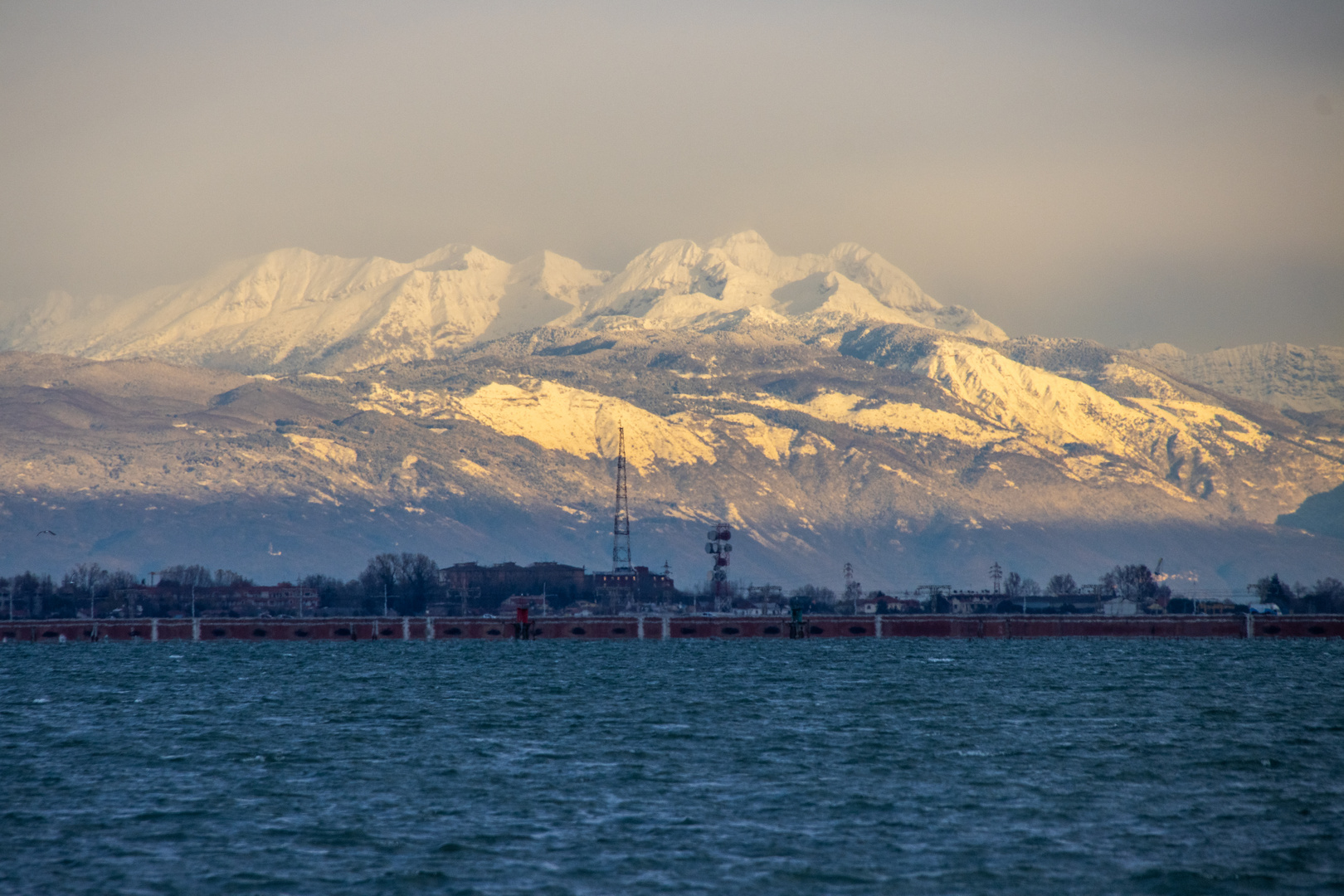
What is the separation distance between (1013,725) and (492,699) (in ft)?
133

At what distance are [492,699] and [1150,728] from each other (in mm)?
47871

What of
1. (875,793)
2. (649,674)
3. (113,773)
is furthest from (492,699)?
(875,793)

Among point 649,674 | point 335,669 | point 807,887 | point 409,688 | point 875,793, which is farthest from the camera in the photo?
point 335,669

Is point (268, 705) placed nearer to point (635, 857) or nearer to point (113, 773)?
point (113, 773)

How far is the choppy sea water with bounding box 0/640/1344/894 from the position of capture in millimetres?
53656

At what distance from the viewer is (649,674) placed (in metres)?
155

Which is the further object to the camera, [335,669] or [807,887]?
[335,669]

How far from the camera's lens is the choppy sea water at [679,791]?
5366 cm

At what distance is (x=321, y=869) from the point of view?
5431cm

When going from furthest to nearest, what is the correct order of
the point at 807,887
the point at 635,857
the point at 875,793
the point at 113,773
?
Result: the point at 113,773 → the point at 875,793 → the point at 635,857 → the point at 807,887

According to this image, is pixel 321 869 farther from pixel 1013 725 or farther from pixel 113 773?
pixel 1013 725

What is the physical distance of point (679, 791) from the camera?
7025 centimetres

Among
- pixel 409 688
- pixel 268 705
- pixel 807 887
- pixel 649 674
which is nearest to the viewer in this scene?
pixel 807 887

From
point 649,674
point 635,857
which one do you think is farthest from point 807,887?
point 649,674
